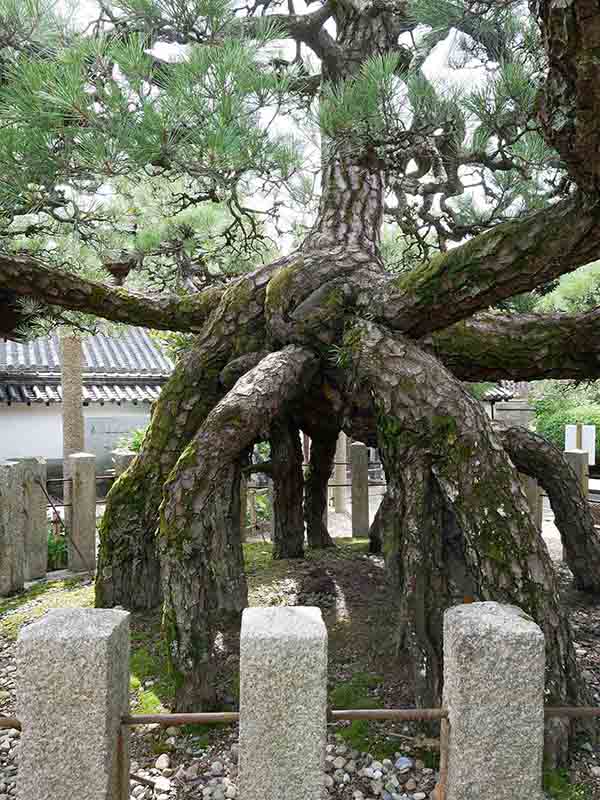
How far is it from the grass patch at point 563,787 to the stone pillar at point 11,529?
11.9 ft

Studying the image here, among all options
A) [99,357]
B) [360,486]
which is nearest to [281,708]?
[360,486]

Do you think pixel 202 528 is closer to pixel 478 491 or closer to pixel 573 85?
pixel 478 491

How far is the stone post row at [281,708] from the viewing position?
5.25 feet

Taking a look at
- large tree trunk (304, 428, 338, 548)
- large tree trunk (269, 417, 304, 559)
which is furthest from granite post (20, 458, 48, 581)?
large tree trunk (304, 428, 338, 548)

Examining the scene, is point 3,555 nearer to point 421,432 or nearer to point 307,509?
point 307,509

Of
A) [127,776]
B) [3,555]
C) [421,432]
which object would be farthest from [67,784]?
[3,555]

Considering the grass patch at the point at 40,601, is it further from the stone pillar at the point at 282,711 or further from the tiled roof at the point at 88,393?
the tiled roof at the point at 88,393

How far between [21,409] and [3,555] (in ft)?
22.0

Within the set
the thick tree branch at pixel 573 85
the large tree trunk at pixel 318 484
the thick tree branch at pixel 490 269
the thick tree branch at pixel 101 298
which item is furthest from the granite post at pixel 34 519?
the thick tree branch at pixel 573 85

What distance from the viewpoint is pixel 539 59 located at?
7.15 feet

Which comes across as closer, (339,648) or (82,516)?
(339,648)

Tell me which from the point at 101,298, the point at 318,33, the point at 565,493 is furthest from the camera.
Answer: the point at 565,493

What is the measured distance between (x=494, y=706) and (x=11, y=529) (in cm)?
372

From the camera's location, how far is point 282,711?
160 centimetres
